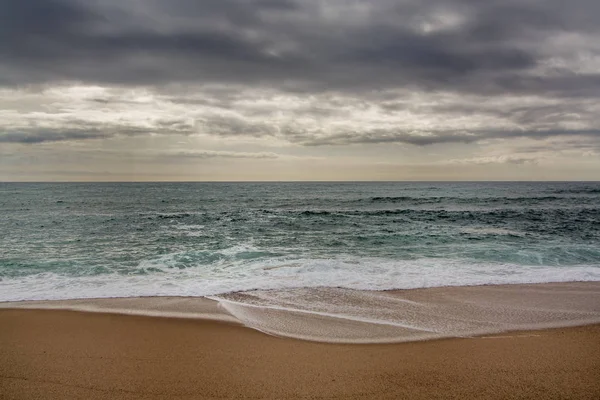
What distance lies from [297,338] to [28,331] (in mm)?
4291

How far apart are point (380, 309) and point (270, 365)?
3105 mm

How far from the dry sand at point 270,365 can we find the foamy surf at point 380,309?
0.39m

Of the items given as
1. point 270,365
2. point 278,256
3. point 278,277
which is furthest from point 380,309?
point 278,256

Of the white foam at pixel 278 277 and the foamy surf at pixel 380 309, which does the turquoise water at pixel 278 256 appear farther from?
the foamy surf at pixel 380 309

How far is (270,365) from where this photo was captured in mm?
4906

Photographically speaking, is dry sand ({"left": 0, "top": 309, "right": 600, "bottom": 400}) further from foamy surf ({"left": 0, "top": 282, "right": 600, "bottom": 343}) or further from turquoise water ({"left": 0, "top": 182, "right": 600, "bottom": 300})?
turquoise water ({"left": 0, "top": 182, "right": 600, "bottom": 300})

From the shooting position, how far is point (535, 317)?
6.84m

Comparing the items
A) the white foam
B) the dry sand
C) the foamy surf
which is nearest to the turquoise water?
the white foam

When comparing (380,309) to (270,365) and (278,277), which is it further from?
(278,277)

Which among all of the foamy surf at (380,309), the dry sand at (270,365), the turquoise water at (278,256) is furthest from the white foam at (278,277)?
the dry sand at (270,365)

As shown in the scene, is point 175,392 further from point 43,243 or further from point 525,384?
point 43,243

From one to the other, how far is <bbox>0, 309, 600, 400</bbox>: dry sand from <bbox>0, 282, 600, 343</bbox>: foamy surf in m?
0.39

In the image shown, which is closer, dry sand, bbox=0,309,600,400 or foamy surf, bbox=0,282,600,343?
dry sand, bbox=0,309,600,400

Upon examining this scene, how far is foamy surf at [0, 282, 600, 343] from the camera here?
6191 millimetres
